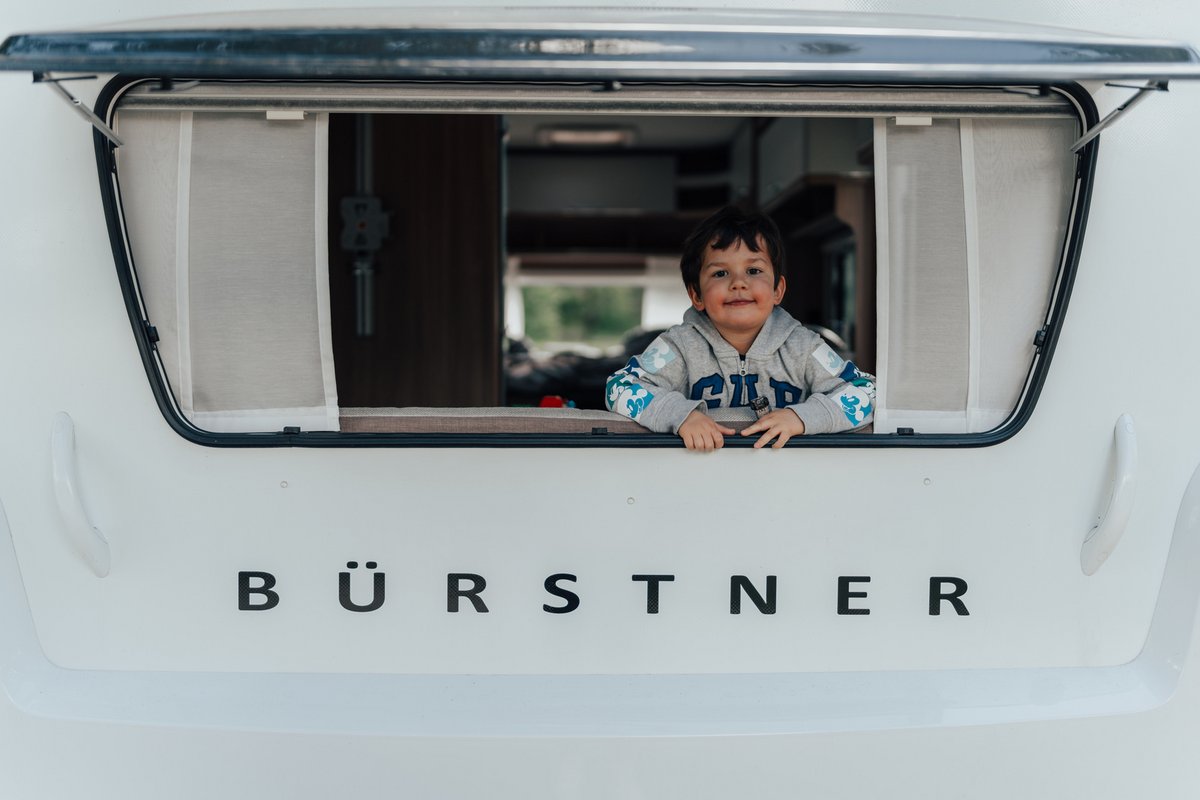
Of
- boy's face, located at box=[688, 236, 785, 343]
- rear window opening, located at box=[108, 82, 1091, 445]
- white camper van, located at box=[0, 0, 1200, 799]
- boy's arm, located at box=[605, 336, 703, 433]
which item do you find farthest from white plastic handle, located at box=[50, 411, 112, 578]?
boy's face, located at box=[688, 236, 785, 343]

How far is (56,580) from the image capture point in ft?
5.60

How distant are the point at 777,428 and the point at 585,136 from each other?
4607 millimetres

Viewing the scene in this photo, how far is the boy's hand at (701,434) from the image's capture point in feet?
5.59

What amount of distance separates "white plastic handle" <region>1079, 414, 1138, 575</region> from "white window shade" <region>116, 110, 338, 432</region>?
127 cm

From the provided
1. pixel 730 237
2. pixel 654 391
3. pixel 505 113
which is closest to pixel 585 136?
pixel 730 237

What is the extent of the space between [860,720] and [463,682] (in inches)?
25.1

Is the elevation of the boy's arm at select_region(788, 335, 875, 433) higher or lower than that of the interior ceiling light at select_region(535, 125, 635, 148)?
lower

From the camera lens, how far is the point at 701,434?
171cm

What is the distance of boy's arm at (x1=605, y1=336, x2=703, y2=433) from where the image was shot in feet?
5.80

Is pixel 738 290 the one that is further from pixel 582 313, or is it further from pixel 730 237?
pixel 582 313

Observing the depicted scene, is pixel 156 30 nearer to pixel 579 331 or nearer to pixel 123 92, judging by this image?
pixel 123 92

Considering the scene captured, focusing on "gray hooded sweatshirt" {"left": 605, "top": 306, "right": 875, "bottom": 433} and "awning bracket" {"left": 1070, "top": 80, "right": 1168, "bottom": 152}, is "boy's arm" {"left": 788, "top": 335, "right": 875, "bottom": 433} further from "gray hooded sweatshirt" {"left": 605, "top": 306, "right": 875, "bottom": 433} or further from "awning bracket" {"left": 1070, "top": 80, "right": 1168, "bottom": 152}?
"awning bracket" {"left": 1070, "top": 80, "right": 1168, "bottom": 152}

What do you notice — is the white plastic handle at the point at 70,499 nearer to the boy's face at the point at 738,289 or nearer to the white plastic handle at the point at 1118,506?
the boy's face at the point at 738,289

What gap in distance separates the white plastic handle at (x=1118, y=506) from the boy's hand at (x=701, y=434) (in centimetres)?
62
